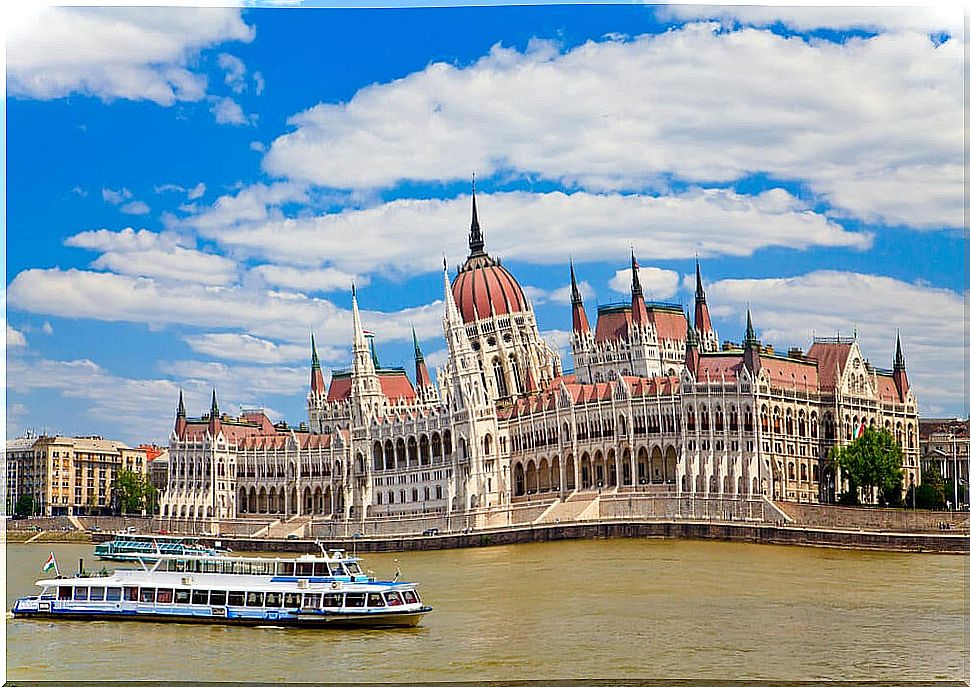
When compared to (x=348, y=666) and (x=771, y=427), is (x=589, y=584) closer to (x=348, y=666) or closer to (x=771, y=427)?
(x=348, y=666)

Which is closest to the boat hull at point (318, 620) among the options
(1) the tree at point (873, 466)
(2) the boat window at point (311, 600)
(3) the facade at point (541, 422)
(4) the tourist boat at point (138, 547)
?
(2) the boat window at point (311, 600)

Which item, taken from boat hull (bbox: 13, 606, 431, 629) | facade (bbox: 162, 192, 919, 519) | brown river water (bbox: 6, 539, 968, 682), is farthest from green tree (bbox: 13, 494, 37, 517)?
boat hull (bbox: 13, 606, 431, 629)

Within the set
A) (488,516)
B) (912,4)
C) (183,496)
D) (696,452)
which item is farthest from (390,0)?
(183,496)

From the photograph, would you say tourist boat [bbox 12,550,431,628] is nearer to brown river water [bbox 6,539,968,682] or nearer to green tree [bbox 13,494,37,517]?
brown river water [bbox 6,539,968,682]

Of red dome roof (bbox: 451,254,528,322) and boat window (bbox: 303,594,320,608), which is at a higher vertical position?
red dome roof (bbox: 451,254,528,322)

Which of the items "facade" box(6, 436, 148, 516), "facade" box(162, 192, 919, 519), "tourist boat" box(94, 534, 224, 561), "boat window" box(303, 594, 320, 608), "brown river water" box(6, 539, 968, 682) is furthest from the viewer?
"facade" box(6, 436, 148, 516)

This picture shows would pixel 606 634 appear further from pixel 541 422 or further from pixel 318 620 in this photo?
pixel 541 422

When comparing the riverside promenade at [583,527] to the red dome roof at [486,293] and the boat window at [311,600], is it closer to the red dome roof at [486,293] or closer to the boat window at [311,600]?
the red dome roof at [486,293]
